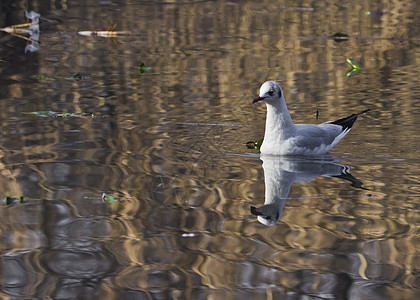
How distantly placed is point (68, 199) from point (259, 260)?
1.97 meters

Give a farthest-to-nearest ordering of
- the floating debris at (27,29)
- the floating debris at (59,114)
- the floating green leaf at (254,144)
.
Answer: the floating debris at (27,29) → the floating debris at (59,114) → the floating green leaf at (254,144)

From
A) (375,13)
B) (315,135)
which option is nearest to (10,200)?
(315,135)

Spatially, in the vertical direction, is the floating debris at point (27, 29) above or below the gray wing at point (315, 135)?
above

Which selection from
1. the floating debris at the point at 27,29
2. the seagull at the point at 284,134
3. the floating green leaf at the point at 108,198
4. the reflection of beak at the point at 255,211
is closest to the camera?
the reflection of beak at the point at 255,211

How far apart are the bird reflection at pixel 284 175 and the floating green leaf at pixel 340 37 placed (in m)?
7.15

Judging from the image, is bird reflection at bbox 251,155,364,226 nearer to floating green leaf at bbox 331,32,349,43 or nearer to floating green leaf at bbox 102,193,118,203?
floating green leaf at bbox 102,193,118,203

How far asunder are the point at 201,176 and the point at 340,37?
336 inches

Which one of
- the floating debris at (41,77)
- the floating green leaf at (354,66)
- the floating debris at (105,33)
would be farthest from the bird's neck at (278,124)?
the floating debris at (105,33)

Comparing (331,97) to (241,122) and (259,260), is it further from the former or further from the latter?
(259,260)

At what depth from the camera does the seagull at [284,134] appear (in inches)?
304

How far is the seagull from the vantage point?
7.71 m

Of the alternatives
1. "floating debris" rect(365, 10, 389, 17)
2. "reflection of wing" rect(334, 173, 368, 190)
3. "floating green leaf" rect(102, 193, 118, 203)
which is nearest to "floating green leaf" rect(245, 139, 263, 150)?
"reflection of wing" rect(334, 173, 368, 190)

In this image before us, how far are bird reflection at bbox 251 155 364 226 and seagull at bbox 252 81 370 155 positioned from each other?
0.27ft

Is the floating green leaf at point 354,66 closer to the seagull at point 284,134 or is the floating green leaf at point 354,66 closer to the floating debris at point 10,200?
the seagull at point 284,134
